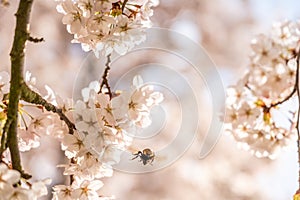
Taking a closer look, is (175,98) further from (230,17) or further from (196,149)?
(230,17)

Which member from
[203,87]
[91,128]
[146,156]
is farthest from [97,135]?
[203,87]

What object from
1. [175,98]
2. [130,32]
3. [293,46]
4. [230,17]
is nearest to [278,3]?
[230,17]

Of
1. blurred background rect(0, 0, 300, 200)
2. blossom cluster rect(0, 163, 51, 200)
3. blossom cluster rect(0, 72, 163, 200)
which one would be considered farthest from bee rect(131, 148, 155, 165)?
blurred background rect(0, 0, 300, 200)

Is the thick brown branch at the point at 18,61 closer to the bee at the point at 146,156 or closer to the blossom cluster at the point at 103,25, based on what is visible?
the blossom cluster at the point at 103,25

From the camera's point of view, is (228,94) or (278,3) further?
(278,3)

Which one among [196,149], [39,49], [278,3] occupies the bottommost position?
[196,149]

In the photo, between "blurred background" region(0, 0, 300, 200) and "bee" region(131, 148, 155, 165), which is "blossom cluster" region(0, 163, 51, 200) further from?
"blurred background" region(0, 0, 300, 200)

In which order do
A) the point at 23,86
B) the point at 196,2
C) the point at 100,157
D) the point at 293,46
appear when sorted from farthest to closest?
the point at 196,2 → the point at 293,46 → the point at 100,157 → the point at 23,86
